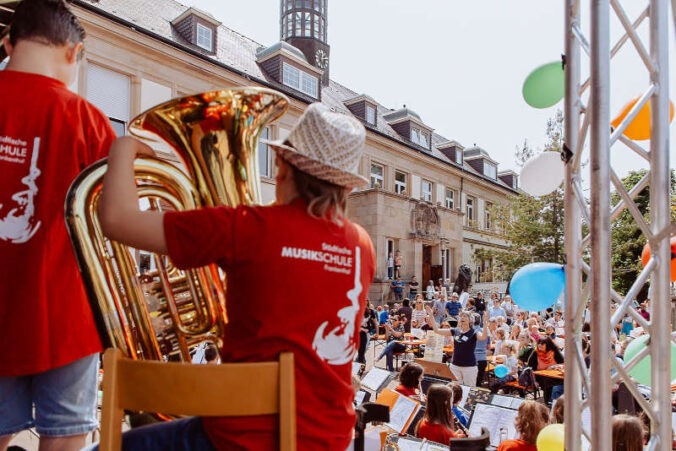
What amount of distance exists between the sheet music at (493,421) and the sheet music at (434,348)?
3.89m

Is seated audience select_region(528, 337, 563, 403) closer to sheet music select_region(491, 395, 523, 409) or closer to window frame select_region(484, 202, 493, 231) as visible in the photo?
sheet music select_region(491, 395, 523, 409)

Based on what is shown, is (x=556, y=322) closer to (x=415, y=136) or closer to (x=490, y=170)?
(x=415, y=136)

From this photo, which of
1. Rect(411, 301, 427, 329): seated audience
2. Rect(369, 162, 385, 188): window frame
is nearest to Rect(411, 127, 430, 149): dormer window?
Rect(369, 162, 385, 188): window frame

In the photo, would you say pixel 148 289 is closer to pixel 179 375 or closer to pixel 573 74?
pixel 179 375

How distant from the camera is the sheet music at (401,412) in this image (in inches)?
182

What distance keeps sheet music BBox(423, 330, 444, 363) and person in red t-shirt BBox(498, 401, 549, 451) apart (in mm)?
4726

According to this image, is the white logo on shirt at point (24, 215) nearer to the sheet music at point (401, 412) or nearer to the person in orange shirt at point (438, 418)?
the person in orange shirt at point (438, 418)

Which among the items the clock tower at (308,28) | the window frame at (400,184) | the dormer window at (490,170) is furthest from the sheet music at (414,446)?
the dormer window at (490,170)

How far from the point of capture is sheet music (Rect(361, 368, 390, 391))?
6.02 m

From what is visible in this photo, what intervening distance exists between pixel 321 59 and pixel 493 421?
22508 millimetres

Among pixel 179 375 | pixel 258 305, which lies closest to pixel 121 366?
pixel 179 375

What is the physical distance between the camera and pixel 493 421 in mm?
4723

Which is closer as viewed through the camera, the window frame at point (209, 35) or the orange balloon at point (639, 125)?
the orange balloon at point (639, 125)

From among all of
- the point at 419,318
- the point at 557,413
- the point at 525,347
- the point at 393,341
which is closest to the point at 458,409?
the point at 557,413
